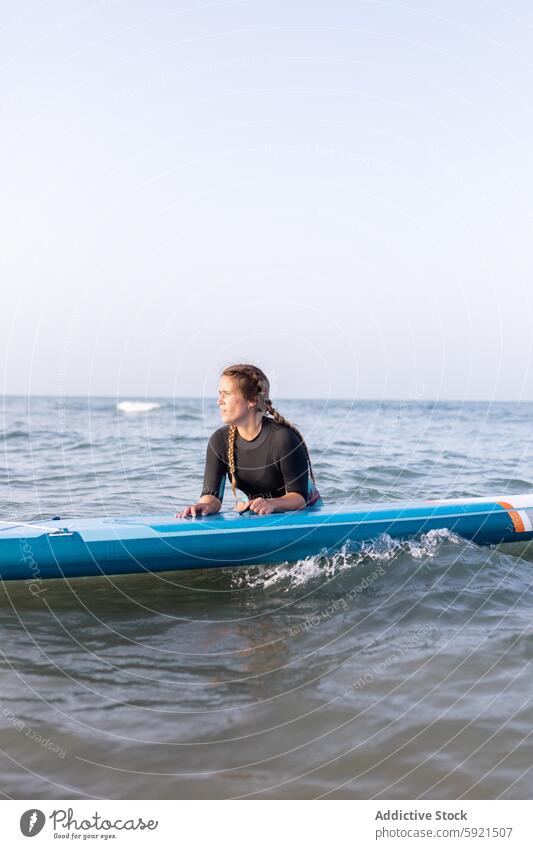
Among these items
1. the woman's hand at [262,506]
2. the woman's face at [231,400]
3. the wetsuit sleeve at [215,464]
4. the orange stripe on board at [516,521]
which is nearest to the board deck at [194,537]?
the woman's hand at [262,506]

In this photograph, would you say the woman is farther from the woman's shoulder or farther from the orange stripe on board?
the orange stripe on board

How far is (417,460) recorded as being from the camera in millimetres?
10781

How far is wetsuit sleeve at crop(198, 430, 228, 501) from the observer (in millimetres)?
4406

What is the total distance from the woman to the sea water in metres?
0.44

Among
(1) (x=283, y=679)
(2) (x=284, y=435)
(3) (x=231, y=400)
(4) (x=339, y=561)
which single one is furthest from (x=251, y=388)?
(1) (x=283, y=679)

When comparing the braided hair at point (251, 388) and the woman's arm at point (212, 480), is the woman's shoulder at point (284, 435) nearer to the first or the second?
the braided hair at point (251, 388)

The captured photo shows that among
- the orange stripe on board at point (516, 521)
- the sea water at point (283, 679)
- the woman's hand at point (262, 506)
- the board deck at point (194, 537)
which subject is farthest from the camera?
the orange stripe on board at point (516, 521)

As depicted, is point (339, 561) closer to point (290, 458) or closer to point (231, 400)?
point (290, 458)

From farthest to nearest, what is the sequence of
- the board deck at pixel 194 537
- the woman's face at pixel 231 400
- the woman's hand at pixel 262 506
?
the woman's hand at pixel 262 506 < the woman's face at pixel 231 400 < the board deck at pixel 194 537

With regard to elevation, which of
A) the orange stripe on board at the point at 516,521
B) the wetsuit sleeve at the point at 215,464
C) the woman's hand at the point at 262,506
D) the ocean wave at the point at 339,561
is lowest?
the ocean wave at the point at 339,561

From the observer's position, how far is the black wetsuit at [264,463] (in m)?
4.26

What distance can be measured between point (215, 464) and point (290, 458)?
50 centimetres
